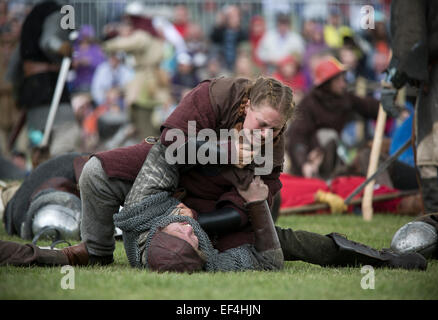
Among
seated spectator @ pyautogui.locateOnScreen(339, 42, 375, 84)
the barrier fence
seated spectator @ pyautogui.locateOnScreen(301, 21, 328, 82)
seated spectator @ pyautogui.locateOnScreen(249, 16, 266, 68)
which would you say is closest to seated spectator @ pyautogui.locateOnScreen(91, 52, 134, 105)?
the barrier fence

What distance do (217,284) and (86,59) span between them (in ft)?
34.4

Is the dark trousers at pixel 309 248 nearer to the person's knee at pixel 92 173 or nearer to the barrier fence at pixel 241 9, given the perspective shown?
the person's knee at pixel 92 173

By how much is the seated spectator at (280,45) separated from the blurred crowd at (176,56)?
0.02m

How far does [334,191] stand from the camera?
8367mm

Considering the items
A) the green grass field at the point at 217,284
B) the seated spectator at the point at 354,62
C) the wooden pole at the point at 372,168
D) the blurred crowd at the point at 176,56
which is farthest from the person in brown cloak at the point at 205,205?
the blurred crowd at the point at 176,56

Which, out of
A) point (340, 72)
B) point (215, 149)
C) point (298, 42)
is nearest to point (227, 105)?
point (215, 149)

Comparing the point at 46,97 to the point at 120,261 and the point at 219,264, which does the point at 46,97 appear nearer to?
the point at 120,261

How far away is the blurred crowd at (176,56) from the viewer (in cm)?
1308

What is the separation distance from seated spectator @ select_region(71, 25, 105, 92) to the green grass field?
9.69 metres

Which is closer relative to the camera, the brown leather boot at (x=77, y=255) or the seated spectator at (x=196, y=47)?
the brown leather boot at (x=77, y=255)

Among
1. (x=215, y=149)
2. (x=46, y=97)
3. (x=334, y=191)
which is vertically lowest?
(x=334, y=191)

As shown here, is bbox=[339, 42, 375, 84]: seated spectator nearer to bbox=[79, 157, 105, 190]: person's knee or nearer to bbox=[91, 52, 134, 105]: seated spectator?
bbox=[91, 52, 134, 105]: seated spectator
